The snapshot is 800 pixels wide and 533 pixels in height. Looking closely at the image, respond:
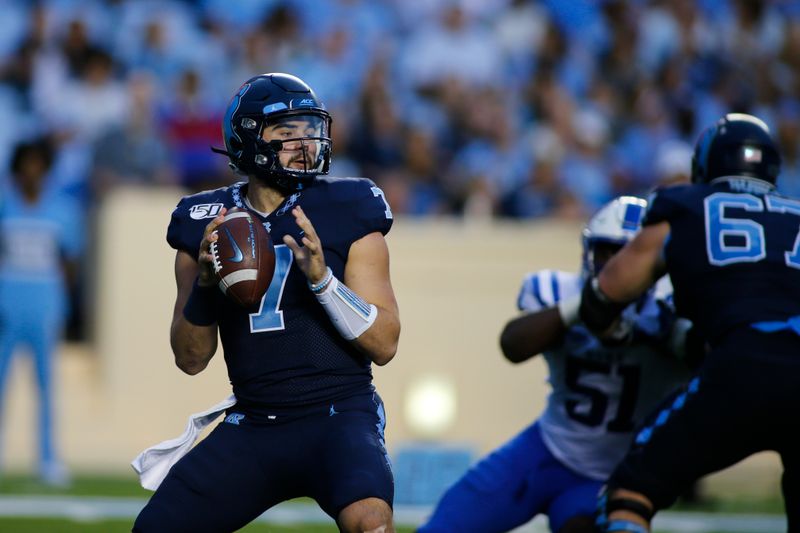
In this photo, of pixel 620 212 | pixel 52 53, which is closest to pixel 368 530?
pixel 620 212

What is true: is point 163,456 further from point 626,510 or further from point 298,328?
point 626,510

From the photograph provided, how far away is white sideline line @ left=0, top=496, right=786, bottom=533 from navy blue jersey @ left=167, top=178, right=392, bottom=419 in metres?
3.01

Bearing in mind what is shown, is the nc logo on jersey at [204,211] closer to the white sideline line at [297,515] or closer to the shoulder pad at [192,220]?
the shoulder pad at [192,220]

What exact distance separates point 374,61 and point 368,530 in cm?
777

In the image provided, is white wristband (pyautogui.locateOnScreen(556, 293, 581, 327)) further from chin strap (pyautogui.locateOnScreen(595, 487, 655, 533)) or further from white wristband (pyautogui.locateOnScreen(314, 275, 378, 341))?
white wristband (pyautogui.locateOnScreen(314, 275, 378, 341))

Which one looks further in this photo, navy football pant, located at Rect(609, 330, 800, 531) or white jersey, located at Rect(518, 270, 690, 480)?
white jersey, located at Rect(518, 270, 690, 480)

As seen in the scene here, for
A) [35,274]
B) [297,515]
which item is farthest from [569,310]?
[35,274]

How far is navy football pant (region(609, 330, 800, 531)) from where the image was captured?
3.93 m

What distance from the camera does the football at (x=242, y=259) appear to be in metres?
3.77

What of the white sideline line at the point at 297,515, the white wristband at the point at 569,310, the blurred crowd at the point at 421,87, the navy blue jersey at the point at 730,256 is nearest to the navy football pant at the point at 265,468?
the white wristband at the point at 569,310

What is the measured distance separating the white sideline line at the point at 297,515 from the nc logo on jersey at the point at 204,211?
122 inches

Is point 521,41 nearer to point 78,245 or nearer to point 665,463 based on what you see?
point 78,245

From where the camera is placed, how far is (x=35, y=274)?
833 cm

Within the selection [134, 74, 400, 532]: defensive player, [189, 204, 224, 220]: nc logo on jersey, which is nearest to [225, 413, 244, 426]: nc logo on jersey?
[134, 74, 400, 532]: defensive player
